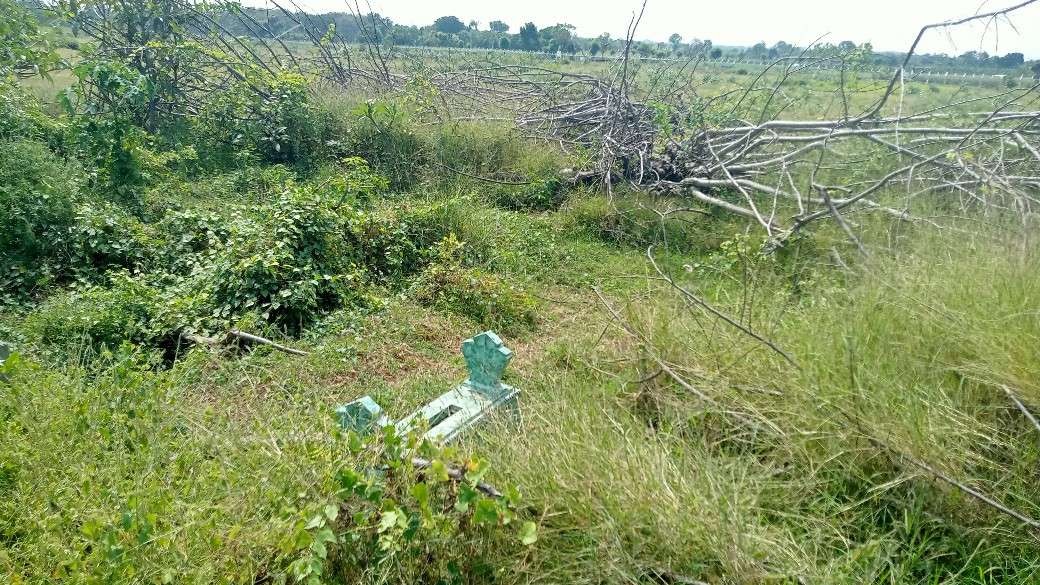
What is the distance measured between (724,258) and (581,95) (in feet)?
17.5

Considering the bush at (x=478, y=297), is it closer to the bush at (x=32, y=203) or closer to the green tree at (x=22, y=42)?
the bush at (x=32, y=203)

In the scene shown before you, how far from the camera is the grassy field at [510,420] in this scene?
69.0 inches

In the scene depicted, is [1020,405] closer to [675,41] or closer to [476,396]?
[476,396]

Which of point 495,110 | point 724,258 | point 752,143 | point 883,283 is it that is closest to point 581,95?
point 495,110

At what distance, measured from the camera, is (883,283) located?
9.96 feet

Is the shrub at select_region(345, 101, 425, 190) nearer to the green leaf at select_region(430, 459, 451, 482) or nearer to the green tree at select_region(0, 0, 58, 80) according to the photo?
the green tree at select_region(0, 0, 58, 80)

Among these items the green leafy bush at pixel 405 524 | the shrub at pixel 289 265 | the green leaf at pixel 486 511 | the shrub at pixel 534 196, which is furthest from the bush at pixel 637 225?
the green leaf at pixel 486 511

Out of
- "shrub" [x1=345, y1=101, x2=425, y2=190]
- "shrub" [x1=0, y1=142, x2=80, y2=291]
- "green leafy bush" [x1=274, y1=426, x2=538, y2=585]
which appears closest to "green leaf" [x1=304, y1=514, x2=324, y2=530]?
"green leafy bush" [x1=274, y1=426, x2=538, y2=585]

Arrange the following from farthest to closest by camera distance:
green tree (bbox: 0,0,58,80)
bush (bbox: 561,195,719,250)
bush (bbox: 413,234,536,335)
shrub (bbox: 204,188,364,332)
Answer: bush (bbox: 561,195,719,250)
green tree (bbox: 0,0,58,80)
bush (bbox: 413,234,536,335)
shrub (bbox: 204,188,364,332)

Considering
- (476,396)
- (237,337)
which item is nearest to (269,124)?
(237,337)

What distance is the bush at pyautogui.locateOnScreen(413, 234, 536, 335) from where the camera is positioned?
4.28 meters

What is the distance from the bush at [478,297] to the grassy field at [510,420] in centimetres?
2

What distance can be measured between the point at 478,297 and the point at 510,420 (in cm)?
208

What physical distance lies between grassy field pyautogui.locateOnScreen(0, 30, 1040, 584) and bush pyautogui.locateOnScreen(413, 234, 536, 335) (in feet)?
0.07
